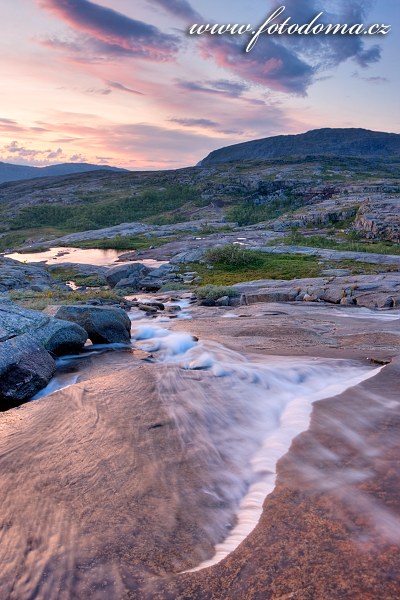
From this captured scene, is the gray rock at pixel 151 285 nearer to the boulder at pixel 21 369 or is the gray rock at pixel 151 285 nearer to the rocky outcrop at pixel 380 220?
the boulder at pixel 21 369

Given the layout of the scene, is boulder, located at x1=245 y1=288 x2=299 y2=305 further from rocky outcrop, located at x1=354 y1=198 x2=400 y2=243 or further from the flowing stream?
rocky outcrop, located at x1=354 y1=198 x2=400 y2=243

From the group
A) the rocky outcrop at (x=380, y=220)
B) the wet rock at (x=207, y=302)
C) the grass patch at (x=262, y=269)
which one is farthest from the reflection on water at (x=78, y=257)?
the rocky outcrop at (x=380, y=220)

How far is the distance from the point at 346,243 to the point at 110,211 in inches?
2698

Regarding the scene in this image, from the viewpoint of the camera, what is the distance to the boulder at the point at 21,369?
908cm

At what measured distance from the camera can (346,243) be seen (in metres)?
44.8

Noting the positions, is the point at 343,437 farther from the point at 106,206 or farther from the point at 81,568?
the point at 106,206

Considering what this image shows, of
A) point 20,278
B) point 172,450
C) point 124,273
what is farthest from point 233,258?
point 172,450

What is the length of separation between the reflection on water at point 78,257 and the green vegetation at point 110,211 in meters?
31.3

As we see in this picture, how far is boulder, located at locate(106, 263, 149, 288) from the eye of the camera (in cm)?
3356

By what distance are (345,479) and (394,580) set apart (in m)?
1.81

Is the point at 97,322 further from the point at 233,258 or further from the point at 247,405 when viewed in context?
the point at 233,258

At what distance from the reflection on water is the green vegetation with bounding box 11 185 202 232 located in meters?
31.3

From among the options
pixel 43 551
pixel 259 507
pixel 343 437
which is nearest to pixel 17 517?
pixel 43 551

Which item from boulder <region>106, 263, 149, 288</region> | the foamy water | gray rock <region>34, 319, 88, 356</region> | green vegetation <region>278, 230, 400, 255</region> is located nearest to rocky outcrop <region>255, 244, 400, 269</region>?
green vegetation <region>278, 230, 400, 255</region>
